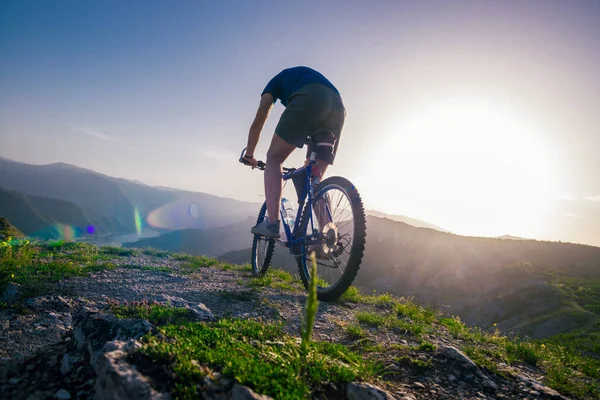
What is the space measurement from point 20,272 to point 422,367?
6.02 m

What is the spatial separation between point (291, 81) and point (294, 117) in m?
→ 0.82

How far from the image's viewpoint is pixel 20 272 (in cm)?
461

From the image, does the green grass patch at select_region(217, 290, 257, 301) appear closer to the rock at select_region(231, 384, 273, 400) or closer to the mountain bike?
the mountain bike

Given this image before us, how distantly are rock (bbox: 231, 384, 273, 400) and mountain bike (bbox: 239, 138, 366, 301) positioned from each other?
2950 millimetres

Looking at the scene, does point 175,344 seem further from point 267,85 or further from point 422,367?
point 267,85

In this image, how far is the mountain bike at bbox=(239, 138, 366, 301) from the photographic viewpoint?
4.50m

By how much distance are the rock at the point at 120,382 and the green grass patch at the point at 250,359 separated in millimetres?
124

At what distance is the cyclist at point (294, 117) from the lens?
15.3 ft

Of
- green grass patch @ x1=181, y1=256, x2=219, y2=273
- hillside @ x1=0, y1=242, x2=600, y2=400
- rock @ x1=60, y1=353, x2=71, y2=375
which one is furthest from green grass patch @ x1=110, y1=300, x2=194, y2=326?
green grass patch @ x1=181, y1=256, x2=219, y2=273

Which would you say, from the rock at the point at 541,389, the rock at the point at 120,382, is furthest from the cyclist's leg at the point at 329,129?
the rock at the point at 120,382

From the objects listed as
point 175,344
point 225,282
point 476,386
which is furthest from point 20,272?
point 476,386

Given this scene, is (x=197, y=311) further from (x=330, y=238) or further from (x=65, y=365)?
(x=330, y=238)

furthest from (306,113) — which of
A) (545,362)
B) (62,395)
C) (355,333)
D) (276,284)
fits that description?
(545,362)

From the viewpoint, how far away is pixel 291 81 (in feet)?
16.3
